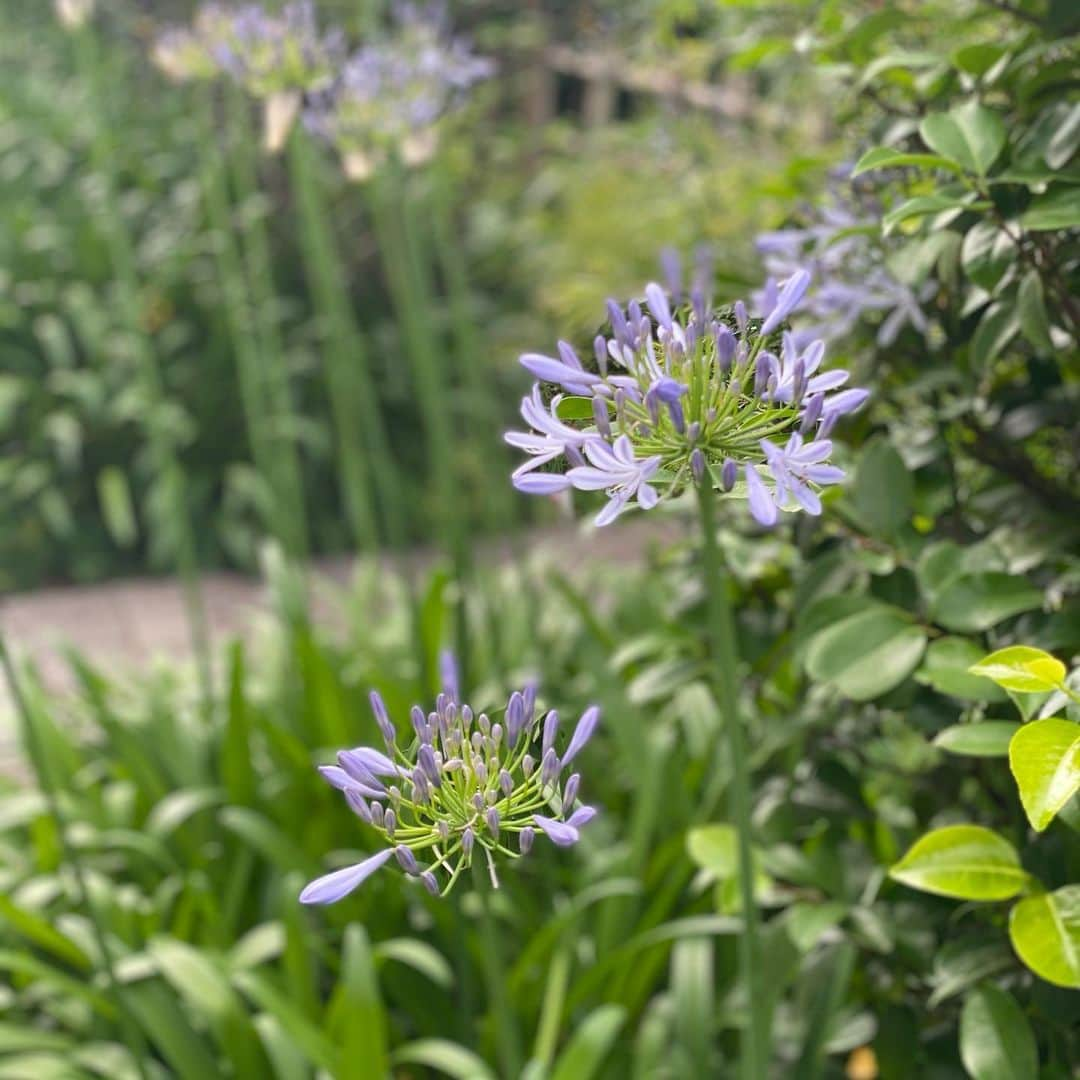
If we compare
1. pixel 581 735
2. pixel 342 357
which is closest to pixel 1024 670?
pixel 581 735

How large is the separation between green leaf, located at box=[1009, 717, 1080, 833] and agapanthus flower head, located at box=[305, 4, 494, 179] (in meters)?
1.40

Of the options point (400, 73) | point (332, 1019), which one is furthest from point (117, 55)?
point (332, 1019)

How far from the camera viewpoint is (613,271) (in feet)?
15.8

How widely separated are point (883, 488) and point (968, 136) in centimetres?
30

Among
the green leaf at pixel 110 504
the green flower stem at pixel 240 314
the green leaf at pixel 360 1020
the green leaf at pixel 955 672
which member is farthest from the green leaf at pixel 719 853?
the green leaf at pixel 110 504

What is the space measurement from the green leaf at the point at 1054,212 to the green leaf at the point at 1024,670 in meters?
0.32

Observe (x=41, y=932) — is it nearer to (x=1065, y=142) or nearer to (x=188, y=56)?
(x=188, y=56)

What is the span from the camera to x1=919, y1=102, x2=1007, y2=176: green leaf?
1049 millimetres

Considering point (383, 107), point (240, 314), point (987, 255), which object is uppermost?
point (383, 107)

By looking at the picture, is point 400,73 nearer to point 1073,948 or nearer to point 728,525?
point 728,525

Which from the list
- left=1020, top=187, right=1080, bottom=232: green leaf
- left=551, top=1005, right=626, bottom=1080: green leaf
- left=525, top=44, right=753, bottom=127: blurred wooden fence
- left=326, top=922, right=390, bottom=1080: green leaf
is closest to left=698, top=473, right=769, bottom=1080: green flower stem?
left=1020, top=187, right=1080, bottom=232: green leaf

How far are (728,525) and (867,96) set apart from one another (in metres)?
0.46

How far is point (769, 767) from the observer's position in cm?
167

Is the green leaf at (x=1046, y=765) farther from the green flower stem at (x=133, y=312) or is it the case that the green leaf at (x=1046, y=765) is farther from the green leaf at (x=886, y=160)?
the green flower stem at (x=133, y=312)
